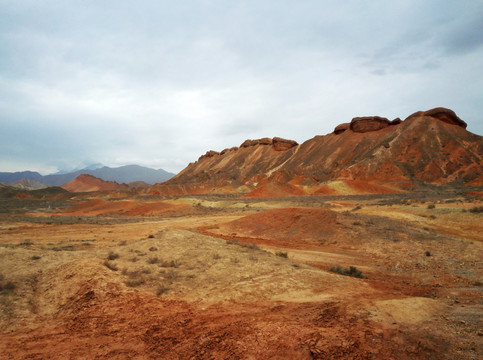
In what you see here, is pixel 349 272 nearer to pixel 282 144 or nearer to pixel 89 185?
pixel 282 144

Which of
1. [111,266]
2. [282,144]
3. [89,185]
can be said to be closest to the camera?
[111,266]

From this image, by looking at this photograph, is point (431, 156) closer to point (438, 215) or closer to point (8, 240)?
point (438, 215)

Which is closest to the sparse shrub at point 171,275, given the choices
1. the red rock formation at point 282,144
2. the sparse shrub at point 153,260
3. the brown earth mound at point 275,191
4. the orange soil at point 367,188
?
the sparse shrub at point 153,260

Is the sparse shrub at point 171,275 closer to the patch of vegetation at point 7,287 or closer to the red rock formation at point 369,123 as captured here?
the patch of vegetation at point 7,287

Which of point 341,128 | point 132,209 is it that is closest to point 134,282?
point 132,209

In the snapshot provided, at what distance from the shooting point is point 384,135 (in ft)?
238

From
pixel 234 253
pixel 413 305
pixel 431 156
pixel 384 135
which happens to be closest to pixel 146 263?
pixel 234 253

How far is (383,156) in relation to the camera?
213ft

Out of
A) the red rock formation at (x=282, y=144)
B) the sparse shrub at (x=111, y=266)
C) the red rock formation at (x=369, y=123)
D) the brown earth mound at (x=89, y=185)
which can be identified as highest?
the red rock formation at (x=369, y=123)

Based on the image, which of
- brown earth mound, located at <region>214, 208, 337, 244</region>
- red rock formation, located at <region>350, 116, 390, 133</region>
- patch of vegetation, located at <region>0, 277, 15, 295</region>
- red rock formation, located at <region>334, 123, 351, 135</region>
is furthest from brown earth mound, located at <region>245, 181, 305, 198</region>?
patch of vegetation, located at <region>0, 277, 15, 295</region>

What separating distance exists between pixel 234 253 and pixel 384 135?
2834 inches

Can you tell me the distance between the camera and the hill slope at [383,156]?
5888 cm

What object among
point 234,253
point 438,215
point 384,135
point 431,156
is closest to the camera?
point 234,253

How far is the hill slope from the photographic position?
58875 mm
